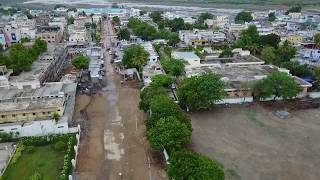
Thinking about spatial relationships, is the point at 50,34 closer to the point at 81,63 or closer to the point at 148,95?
the point at 81,63

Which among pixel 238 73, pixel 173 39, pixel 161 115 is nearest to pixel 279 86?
pixel 238 73

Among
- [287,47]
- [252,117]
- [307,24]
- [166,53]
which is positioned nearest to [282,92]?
[252,117]

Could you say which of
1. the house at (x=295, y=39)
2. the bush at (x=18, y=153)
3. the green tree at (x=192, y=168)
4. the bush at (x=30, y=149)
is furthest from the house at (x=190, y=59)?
the green tree at (x=192, y=168)

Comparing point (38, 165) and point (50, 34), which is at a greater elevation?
point (50, 34)

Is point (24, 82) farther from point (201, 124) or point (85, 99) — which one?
point (201, 124)

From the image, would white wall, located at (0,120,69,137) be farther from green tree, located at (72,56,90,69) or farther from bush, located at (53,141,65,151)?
green tree, located at (72,56,90,69)
